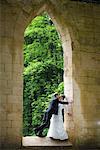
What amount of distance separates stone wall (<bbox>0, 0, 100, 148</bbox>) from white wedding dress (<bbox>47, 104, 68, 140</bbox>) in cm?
18

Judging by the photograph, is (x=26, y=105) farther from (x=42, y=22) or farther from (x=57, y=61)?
(x=42, y=22)

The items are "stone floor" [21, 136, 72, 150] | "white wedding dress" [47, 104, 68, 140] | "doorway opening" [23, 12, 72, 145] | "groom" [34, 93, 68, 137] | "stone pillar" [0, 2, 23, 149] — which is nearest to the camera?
"stone pillar" [0, 2, 23, 149]

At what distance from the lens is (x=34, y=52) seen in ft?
46.3

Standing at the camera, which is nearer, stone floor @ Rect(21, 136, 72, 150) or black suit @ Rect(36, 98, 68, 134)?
stone floor @ Rect(21, 136, 72, 150)

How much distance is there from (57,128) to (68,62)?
1488mm

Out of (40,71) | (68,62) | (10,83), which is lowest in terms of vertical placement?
(10,83)

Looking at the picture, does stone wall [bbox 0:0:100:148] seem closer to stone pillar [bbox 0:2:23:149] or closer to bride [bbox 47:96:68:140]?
stone pillar [bbox 0:2:23:149]

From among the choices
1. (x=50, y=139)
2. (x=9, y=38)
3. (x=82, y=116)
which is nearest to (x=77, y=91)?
(x=82, y=116)

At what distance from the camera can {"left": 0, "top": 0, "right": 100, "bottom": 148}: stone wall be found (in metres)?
8.33

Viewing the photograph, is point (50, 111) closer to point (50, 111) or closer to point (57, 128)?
point (50, 111)

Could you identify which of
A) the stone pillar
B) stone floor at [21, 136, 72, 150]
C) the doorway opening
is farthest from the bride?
the doorway opening

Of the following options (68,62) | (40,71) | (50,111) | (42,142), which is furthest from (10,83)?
(40,71)

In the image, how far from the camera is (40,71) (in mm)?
13672

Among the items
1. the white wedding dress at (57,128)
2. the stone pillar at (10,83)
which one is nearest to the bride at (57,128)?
the white wedding dress at (57,128)
